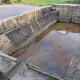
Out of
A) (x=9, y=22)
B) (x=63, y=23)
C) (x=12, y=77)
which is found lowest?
(x=63, y=23)

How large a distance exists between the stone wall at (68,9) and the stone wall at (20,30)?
1995mm

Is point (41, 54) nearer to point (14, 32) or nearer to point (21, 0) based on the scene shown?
point (14, 32)

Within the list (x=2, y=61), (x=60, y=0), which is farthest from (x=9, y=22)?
(x=60, y=0)

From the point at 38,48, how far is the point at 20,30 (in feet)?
4.49

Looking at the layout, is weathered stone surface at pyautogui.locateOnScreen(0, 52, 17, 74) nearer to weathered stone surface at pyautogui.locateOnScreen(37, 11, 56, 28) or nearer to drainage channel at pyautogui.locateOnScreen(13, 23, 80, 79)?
drainage channel at pyautogui.locateOnScreen(13, 23, 80, 79)

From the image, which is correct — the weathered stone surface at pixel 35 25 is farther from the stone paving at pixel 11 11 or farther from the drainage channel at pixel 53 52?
the stone paving at pixel 11 11

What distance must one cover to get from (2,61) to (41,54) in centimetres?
208

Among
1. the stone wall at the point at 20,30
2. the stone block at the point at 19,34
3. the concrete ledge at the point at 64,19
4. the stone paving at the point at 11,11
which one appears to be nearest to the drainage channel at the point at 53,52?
the stone wall at the point at 20,30

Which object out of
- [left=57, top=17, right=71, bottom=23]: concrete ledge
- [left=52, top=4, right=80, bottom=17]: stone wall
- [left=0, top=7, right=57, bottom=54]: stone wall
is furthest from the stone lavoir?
[left=52, top=4, right=80, bottom=17]: stone wall

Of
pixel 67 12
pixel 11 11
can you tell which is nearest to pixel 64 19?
pixel 67 12

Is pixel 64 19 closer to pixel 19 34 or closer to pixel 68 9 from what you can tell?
pixel 68 9

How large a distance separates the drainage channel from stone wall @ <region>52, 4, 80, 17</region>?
2.32m

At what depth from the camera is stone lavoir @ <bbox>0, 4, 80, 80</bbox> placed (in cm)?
379

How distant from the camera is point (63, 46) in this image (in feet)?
20.9
